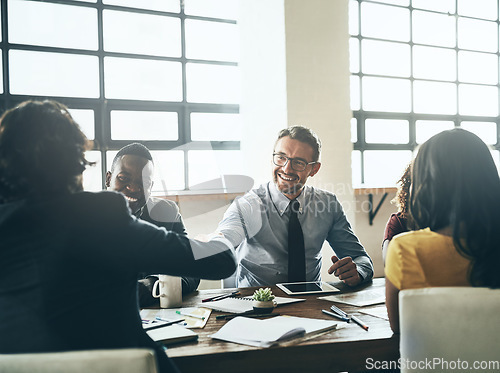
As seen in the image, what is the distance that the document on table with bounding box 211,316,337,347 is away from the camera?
109 cm

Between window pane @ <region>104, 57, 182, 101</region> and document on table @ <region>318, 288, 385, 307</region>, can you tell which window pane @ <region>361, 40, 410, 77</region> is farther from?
document on table @ <region>318, 288, 385, 307</region>

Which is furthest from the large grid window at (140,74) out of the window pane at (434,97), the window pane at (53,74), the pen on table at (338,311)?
the pen on table at (338,311)

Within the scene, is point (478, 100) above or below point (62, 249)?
above

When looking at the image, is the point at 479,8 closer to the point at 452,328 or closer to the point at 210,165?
the point at 210,165

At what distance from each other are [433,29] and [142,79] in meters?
3.03

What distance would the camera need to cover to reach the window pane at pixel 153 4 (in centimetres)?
328

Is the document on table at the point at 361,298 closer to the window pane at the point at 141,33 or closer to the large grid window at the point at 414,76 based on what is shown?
the large grid window at the point at 414,76

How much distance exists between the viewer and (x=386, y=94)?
4.14 metres

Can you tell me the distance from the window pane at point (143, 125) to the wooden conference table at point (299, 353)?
7.85 feet

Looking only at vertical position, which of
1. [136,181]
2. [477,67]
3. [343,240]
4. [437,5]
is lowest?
[343,240]

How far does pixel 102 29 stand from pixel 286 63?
1.46m

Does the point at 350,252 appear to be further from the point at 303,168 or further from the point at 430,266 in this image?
the point at 430,266

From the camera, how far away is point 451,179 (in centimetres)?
113

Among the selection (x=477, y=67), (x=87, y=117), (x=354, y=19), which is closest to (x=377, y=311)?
(x=87, y=117)
